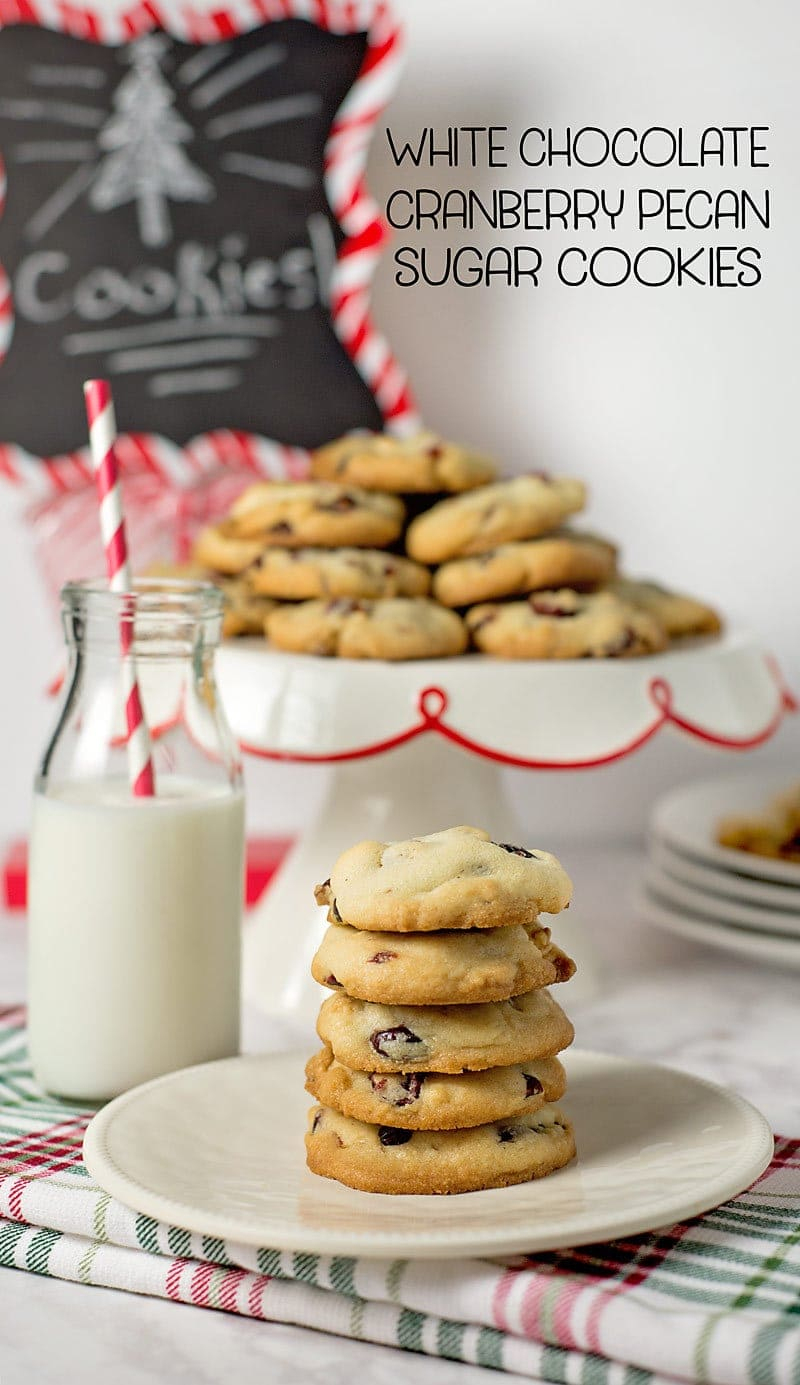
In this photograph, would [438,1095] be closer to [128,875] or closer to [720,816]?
[128,875]

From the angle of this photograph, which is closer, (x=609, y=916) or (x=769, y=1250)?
(x=769, y=1250)

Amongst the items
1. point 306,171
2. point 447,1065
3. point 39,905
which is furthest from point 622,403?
point 447,1065

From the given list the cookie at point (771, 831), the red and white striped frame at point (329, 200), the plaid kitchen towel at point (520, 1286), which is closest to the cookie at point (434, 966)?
the plaid kitchen towel at point (520, 1286)

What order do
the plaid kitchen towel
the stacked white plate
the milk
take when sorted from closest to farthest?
1. the plaid kitchen towel
2. the milk
3. the stacked white plate

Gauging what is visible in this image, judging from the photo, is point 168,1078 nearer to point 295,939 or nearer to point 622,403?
point 295,939

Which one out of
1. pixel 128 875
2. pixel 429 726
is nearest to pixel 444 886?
pixel 128 875

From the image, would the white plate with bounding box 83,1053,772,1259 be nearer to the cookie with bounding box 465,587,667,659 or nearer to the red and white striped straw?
the red and white striped straw

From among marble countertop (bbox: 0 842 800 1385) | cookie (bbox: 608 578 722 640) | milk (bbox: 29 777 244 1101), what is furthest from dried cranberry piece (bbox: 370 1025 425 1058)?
cookie (bbox: 608 578 722 640)
